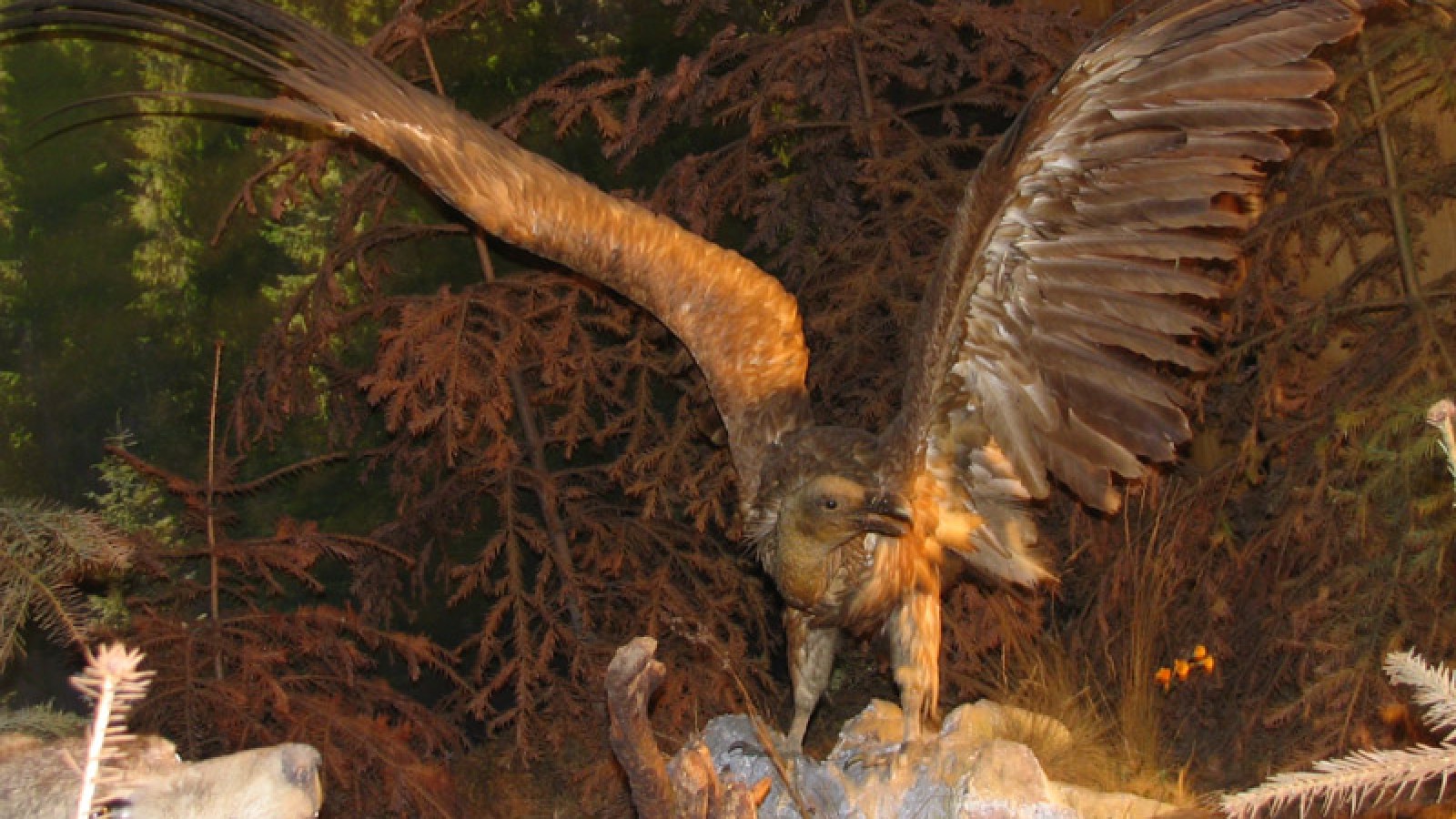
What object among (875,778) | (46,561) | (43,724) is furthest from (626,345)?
(43,724)

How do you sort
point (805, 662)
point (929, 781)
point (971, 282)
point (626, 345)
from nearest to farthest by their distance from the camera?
point (971, 282) < point (929, 781) < point (805, 662) < point (626, 345)

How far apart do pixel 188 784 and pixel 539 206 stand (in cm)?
186

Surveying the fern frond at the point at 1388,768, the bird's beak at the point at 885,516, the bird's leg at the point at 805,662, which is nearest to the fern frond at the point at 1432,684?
the fern frond at the point at 1388,768

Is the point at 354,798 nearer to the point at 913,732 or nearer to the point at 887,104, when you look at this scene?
the point at 913,732

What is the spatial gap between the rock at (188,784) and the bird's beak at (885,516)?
1.49m

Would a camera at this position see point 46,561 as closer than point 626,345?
Yes

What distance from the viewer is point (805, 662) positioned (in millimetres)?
3871

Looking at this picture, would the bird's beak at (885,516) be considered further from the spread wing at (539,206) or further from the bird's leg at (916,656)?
the spread wing at (539,206)

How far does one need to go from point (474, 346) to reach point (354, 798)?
5.04 feet

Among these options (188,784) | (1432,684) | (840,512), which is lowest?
(188,784)

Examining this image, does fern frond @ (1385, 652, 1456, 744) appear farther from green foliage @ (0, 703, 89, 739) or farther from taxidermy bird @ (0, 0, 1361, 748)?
green foliage @ (0, 703, 89, 739)

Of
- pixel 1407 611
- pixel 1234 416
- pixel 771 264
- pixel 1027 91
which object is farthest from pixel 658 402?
pixel 1407 611

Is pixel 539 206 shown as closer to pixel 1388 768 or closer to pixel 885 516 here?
pixel 885 516

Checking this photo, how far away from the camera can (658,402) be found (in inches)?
211
